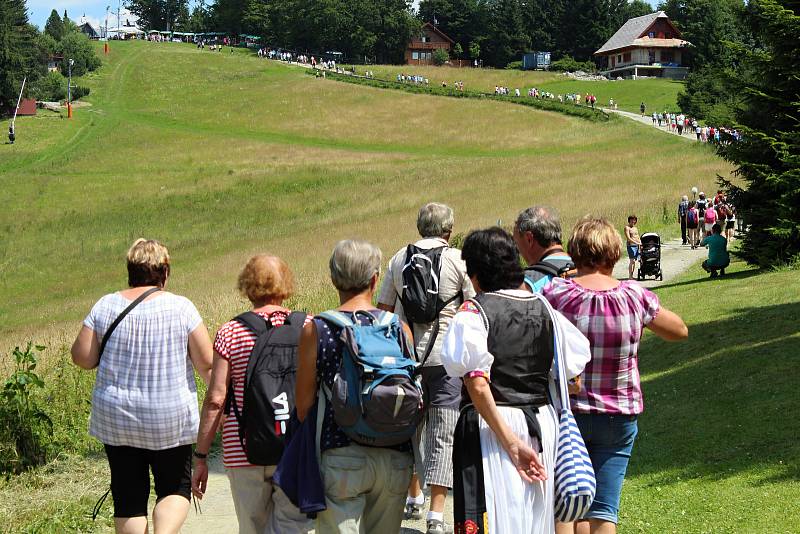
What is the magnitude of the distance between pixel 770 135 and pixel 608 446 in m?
16.1

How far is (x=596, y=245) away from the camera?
5105 mm

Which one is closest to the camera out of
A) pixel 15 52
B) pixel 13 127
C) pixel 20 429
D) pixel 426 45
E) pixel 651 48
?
pixel 20 429

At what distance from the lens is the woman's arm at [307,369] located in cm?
444

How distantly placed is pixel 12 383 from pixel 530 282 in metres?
5.01

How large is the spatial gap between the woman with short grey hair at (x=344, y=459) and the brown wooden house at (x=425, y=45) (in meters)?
140

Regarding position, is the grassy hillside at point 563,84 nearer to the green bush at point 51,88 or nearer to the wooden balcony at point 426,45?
the wooden balcony at point 426,45

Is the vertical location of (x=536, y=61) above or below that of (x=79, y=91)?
above

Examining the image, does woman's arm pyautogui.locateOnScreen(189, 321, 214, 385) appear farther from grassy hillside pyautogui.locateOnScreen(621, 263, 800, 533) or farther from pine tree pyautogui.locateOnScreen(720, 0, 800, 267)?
pine tree pyautogui.locateOnScreen(720, 0, 800, 267)

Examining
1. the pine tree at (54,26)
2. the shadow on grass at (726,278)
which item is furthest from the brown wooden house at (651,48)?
the shadow on grass at (726,278)

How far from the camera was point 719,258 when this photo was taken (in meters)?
21.0

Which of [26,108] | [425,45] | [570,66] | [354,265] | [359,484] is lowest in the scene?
[359,484]

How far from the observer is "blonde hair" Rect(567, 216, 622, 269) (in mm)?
5113

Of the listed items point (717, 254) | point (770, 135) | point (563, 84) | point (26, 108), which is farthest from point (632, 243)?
point (563, 84)

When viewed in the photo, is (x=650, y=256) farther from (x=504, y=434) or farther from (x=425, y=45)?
(x=425, y=45)
